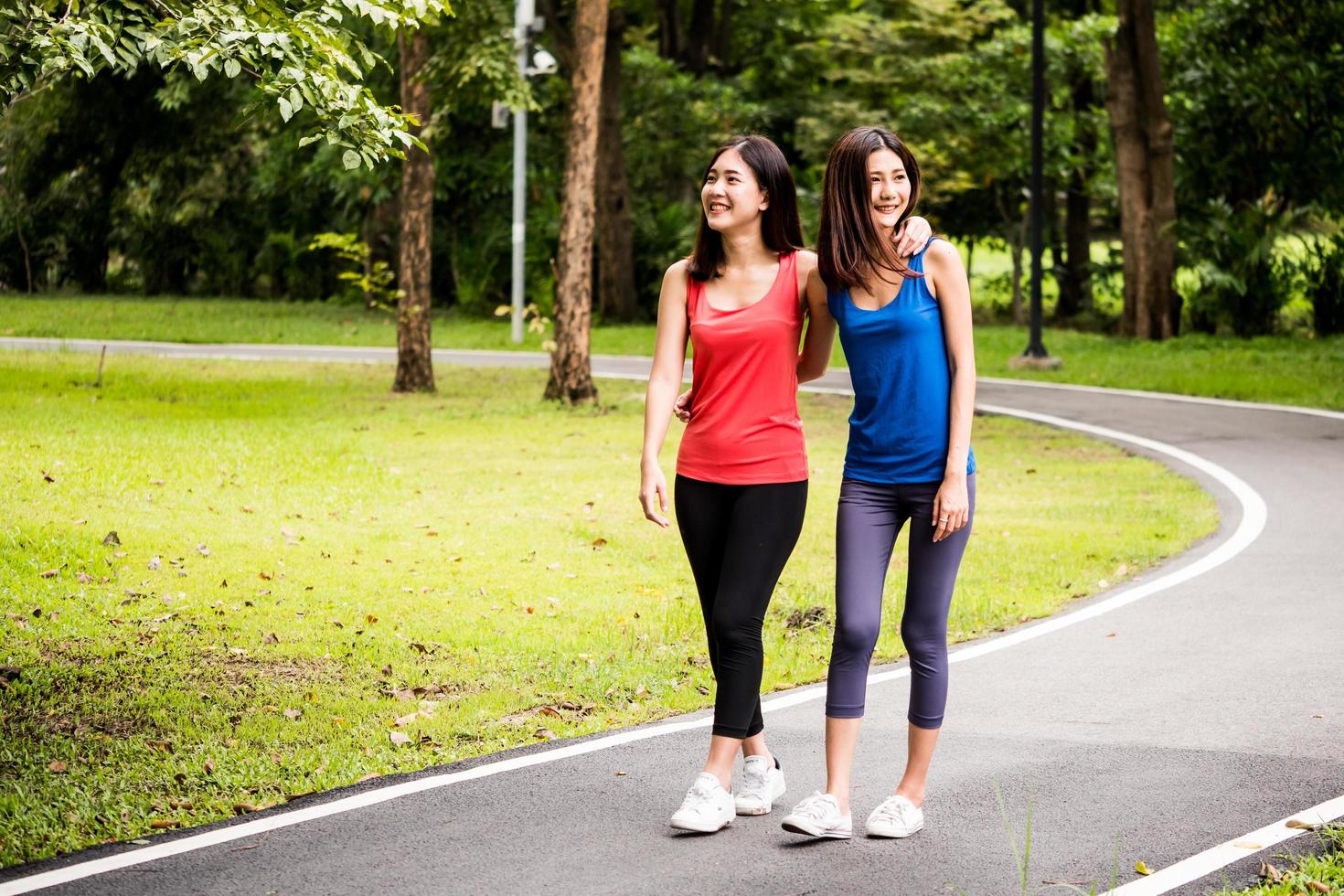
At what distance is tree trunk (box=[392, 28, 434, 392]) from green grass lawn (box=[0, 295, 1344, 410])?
7.69 metres

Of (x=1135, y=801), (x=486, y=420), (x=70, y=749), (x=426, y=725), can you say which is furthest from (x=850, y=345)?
(x=486, y=420)

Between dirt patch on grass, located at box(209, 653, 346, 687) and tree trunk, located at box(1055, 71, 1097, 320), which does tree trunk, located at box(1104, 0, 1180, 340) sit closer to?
tree trunk, located at box(1055, 71, 1097, 320)

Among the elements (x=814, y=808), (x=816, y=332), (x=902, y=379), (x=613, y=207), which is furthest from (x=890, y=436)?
(x=613, y=207)

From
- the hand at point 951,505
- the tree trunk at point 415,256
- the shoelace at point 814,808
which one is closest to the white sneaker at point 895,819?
the shoelace at point 814,808

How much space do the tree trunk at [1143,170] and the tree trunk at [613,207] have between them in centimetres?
912

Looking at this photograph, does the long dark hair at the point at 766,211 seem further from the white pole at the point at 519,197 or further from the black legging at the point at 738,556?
the white pole at the point at 519,197

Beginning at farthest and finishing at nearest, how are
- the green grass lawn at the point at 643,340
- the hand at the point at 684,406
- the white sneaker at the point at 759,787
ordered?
the green grass lawn at the point at 643,340, the white sneaker at the point at 759,787, the hand at the point at 684,406

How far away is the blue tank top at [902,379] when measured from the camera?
466 centimetres

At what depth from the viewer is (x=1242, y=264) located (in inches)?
1094

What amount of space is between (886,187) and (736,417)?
2.65 ft

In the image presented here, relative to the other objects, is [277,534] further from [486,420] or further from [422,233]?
[422,233]

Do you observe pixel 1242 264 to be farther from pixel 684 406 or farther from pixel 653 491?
pixel 653 491

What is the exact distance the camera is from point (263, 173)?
3581 cm

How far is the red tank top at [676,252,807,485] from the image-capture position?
15.5 feet
